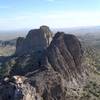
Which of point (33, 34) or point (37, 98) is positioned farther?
point (33, 34)

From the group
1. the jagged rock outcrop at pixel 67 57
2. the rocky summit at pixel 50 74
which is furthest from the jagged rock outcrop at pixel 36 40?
the jagged rock outcrop at pixel 67 57

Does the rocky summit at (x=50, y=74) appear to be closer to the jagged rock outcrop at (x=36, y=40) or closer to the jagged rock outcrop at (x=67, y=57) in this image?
the jagged rock outcrop at (x=67, y=57)

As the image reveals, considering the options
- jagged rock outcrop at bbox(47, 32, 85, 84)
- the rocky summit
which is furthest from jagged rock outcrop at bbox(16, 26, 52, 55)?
jagged rock outcrop at bbox(47, 32, 85, 84)

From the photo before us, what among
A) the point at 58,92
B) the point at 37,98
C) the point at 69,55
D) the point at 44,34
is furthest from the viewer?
the point at 44,34

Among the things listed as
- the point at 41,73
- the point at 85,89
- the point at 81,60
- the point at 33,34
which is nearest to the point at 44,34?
the point at 33,34

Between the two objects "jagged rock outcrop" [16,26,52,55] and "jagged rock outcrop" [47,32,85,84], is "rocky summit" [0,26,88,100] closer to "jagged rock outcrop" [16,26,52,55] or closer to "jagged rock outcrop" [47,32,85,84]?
"jagged rock outcrop" [47,32,85,84]

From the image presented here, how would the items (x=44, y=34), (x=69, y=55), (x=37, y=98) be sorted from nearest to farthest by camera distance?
(x=37, y=98)
(x=69, y=55)
(x=44, y=34)

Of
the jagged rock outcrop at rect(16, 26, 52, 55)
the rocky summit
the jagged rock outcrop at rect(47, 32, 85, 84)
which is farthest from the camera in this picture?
the jagged rock outcrop at rect(16, 26, 52, 55)

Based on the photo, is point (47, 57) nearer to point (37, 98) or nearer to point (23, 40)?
point (37, 98)
